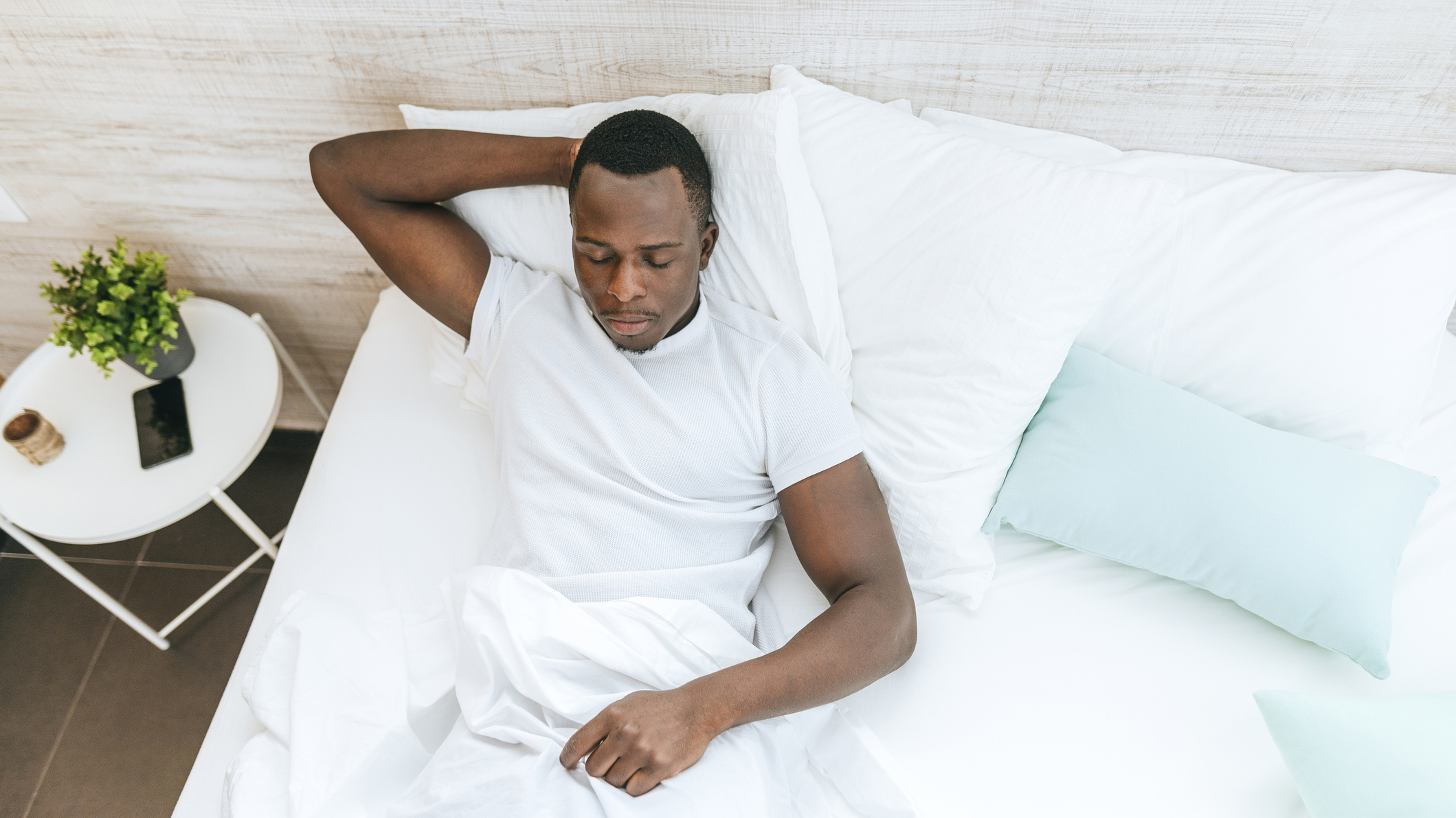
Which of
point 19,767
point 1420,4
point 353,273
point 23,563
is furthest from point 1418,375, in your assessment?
point 23,563

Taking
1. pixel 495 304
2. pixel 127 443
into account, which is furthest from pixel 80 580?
pixel 495 304

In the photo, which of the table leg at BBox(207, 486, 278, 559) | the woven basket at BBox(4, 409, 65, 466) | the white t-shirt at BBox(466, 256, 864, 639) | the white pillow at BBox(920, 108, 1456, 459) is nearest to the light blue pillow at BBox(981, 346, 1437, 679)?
the white pillow at BBox(920, 108, 1456, 459)

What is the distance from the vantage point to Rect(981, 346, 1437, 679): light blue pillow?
95cm

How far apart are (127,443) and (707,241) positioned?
4.09 feet

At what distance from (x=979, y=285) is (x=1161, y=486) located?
1.25ft

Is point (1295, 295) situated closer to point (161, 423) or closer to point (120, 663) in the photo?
point (161, 423)

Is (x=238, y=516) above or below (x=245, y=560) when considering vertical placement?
above

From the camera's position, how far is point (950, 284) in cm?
103

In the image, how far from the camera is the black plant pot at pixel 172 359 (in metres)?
1.42

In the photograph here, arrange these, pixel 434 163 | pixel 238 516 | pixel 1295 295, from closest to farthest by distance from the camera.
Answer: pixel 1295 295, pixel 434 163, pixel 238 516

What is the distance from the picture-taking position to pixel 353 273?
1609 mm

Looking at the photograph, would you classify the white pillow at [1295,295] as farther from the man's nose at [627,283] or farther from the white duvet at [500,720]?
the white duvet at [500,720]

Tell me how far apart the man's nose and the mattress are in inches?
19.3

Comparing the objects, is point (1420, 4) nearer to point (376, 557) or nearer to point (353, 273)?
point (376, 557)
